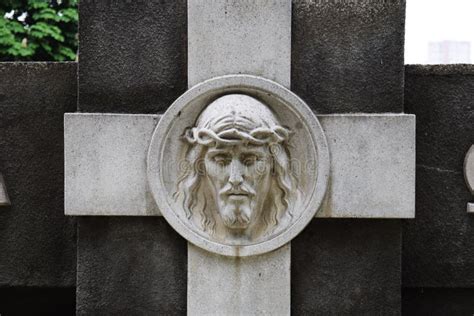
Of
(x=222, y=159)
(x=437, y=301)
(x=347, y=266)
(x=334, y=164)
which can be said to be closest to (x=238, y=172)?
(x=222, y=159)

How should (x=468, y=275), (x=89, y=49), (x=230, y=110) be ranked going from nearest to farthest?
(x=230, y=110) < (x=89, y=49) < (x=468, y=275)

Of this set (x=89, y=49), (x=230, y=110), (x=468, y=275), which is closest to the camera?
(x=230, y=110)

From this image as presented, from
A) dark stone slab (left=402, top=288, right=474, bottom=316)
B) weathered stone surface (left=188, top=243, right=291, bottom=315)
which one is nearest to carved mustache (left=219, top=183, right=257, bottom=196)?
weathered stone surface (left=188, top=243, right=291, bottom=315)

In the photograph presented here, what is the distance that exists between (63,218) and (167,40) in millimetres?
1367

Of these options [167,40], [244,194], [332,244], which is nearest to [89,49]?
[167,40]

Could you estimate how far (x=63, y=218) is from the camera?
459 centimetres

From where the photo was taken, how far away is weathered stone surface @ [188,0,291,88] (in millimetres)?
4156

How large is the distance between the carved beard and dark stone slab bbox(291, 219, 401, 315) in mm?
375

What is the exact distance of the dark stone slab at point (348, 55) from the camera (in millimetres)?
4203

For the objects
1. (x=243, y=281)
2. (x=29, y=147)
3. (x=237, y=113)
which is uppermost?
(x=237, y=113)

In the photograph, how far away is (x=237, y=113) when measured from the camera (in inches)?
156

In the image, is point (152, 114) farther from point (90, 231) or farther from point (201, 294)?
point (201, 294)

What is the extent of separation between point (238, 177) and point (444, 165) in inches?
56.5

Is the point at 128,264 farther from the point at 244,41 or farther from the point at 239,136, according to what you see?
the point at 244,41
